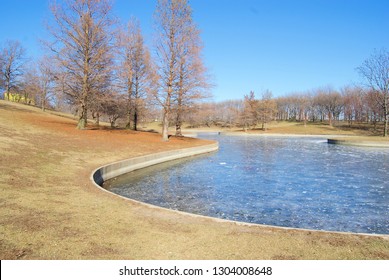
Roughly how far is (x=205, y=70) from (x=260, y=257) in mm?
31107

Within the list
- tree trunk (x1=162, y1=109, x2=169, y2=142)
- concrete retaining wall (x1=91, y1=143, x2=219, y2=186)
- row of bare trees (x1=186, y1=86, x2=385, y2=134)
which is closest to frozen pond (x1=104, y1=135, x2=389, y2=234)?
concrete retaining wall (x1=91, y1=143, x2=219, y2=186)

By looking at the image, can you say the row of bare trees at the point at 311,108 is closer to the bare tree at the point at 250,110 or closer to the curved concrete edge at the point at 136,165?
the bare tree at the point at 250,110

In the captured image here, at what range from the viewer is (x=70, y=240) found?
Result: 19.2 ft

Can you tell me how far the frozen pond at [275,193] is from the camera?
9328mm

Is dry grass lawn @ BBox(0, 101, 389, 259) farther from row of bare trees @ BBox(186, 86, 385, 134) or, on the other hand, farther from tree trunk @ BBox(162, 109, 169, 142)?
row of bare trees @ BBox(186, 86, 385, 134)

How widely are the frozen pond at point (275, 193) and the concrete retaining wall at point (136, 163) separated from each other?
60 centimetres

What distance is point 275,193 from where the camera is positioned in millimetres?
12805

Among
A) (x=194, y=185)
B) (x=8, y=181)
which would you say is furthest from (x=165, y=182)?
(x=8, y=181)

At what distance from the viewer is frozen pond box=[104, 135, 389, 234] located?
933 cm

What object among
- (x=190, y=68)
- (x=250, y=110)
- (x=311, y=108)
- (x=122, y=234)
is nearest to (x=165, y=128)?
(x=190, y=68)

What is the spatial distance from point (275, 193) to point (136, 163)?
10.2 meters

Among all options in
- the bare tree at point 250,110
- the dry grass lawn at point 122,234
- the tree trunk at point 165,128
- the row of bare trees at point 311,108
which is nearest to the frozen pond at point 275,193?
the dry grass lawn at point 122,234

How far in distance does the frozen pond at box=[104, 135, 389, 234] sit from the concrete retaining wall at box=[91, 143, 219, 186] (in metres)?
0.60

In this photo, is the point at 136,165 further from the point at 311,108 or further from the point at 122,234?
the point at 311,108
